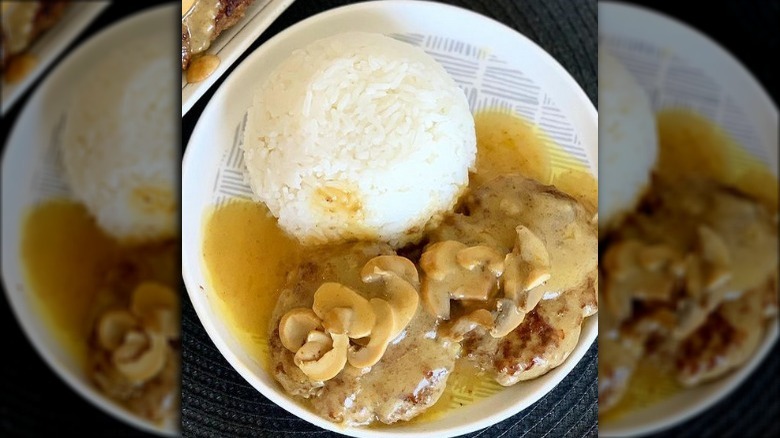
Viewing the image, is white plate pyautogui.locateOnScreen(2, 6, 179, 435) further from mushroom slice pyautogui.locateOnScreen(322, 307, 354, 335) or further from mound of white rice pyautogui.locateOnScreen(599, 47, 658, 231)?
mound of white rice pyautogui.locateOnScreen(599, 47, 658, 231)

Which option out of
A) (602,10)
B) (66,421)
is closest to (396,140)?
(602,10)

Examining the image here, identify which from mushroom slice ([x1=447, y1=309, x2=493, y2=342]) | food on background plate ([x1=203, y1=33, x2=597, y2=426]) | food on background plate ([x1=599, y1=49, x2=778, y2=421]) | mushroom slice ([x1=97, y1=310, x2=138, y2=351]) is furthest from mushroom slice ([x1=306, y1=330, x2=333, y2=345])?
food on background plate ([x1=599, y1=49, x2=778, y2=421])

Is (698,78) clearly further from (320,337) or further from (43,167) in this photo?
(43,167)

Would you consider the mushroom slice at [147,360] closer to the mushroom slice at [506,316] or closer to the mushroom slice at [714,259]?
the mushroom slice at [506,316]

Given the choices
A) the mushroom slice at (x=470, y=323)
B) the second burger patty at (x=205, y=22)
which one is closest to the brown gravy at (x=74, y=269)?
the second burger patty at (x=205, y=22)

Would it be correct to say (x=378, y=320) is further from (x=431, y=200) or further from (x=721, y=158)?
(x=721, y=158)

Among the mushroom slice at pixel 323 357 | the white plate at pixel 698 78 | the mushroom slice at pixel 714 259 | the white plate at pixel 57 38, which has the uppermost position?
the white plate at pixel 57 38

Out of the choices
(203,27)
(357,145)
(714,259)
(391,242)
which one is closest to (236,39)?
(203,27)

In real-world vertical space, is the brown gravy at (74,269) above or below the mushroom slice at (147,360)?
above
